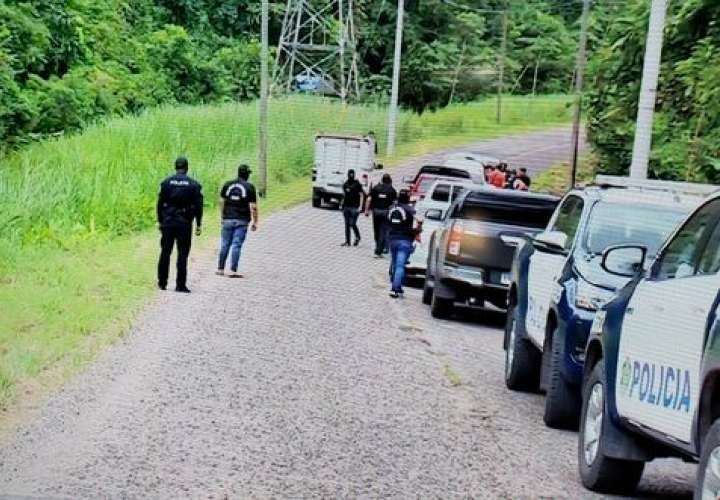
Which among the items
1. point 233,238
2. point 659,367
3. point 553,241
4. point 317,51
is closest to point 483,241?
point 233,238

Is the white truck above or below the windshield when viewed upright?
below

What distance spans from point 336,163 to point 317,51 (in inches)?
837

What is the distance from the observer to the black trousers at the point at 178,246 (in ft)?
62.1

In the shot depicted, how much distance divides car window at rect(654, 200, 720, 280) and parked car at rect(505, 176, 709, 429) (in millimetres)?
2189

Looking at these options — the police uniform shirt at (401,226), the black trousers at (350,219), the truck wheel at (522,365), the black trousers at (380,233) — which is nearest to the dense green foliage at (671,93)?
the police uniform shirt at (401,226)

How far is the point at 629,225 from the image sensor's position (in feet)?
38.2

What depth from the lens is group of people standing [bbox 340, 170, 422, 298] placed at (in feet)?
70.6

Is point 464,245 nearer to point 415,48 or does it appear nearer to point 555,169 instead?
point 555,169

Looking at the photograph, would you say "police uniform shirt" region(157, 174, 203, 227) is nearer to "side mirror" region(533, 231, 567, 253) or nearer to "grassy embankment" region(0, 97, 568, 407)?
"grassy embankment" region(0, 97, 568, 407)

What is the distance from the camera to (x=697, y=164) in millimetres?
23547

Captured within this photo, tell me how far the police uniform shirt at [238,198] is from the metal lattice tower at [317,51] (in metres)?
36.8

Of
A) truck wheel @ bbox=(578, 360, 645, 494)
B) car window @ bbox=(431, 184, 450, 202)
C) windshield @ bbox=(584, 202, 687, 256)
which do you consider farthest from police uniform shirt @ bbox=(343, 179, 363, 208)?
truck wheel @ bbox=(578, 360, 645, 494)

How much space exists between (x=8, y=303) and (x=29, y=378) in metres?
4.67

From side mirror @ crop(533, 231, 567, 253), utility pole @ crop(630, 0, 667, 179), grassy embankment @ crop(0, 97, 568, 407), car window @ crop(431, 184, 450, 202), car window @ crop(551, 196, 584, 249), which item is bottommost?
grassy embankment @ crop(0, 97, 568, 407)
